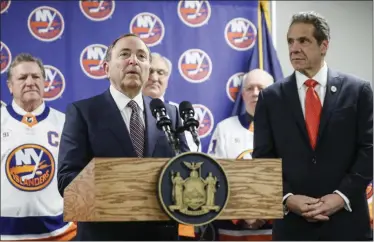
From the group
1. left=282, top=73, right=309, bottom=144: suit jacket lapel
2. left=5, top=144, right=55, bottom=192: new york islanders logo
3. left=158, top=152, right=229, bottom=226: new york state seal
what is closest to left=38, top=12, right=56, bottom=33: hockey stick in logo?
left=5, top=144, right=55, bottom=192: new york islanders logo

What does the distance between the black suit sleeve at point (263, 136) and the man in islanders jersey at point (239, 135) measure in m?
1.32

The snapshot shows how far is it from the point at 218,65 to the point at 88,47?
96 cm

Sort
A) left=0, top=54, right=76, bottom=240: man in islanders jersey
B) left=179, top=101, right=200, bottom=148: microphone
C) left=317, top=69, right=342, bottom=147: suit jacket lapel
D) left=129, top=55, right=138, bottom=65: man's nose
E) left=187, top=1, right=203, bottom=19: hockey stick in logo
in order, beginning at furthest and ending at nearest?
left=187, top=1, right=203, bottom=19: hockey stick in logo → left=0, top=54, right=76, bottom=240: man in islanders jersey → left=317, top=69, right=342, bottom=147: suit jacket lapel → left=129, top=55, right=138, bottom=65: man's nose → left=179, top=101, right=200, bottom=148: microphone

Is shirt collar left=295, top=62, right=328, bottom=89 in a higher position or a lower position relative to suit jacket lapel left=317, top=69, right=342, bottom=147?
higher

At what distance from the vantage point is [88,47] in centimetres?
485

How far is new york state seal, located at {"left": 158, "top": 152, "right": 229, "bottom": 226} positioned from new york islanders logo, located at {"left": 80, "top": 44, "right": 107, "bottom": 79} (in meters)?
2.81

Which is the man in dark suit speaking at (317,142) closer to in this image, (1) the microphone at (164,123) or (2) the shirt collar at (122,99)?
(2) the shirt collar at (122,99)

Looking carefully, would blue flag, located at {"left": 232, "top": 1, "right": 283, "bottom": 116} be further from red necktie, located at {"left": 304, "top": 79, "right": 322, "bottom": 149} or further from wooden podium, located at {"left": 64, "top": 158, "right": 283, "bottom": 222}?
wooden podium, located at {"left": 64, "top": 158, "right": 283, "bottom": 222}

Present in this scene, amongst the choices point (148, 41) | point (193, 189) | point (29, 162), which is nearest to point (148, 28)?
point (148, 41)

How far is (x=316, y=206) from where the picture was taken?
108 inches

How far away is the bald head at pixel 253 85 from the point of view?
4.56 m

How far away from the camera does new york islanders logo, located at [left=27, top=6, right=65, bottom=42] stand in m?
4.83

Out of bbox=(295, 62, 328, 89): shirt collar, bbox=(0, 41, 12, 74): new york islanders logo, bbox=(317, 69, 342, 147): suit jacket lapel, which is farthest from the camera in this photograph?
bbox=(0, 41, 12, 74): new york islanders logo

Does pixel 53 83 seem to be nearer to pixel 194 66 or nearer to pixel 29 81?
pixel 29 81
